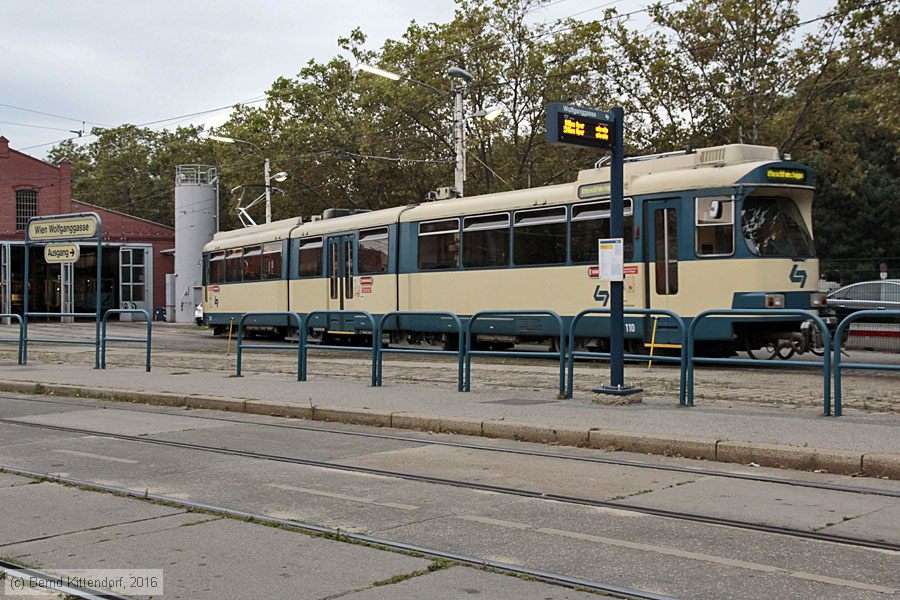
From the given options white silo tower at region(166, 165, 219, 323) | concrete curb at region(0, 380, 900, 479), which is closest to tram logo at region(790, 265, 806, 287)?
concrete curb at region(0, 380, 900, 479)

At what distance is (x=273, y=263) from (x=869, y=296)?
1649 centimetres

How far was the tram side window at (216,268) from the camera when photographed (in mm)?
34031

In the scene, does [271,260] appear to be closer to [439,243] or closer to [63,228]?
[439,243]

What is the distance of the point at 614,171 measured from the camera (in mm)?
12094

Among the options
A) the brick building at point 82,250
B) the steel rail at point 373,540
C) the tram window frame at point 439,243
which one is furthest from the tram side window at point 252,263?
the brick building at point 82,250

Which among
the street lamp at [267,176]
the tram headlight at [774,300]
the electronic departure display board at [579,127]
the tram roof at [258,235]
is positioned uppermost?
the street lamp at [267,176]

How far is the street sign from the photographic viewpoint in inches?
789

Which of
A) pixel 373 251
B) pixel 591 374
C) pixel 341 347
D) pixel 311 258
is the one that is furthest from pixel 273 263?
pixel 341 347

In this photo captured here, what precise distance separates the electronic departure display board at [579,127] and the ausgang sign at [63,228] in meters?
11.1

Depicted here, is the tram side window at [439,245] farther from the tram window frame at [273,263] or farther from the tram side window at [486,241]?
the tram window frame at [273,263]

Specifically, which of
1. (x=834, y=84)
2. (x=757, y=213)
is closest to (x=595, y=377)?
(x=757, y=213)

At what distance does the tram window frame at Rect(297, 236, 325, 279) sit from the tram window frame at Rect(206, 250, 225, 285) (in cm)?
585

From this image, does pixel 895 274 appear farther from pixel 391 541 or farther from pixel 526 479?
pixel 391 541

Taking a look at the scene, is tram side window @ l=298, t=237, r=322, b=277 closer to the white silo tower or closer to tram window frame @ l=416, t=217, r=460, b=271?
tram window frame @ l=416, t=217, r=460, b=271
